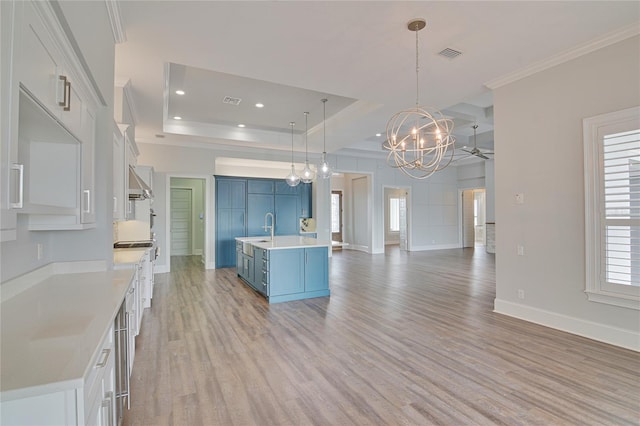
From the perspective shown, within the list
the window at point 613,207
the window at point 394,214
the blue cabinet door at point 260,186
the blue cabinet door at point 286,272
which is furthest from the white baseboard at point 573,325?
the window at point 394,214

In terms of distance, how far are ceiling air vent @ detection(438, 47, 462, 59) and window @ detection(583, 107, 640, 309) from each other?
155 centimetres

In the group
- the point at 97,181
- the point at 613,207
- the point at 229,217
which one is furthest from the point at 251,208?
the point at 613,207

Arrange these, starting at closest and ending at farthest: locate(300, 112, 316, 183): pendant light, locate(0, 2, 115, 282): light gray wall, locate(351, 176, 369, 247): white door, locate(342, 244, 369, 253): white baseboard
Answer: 1. locate(0, 2, 115, 282): light gray wall
2. locate(300, 112, 316, 183): pendant light
3. locate(342, 244, 369, 253): white baseboard
4. locate(351, 176, 369, 247): white door

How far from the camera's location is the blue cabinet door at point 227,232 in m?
7.96

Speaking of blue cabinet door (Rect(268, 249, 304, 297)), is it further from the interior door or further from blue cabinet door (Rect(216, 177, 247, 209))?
the interior door

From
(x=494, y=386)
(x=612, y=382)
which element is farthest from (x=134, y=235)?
(x=612, y=382)

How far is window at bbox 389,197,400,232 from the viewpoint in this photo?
43.0ft

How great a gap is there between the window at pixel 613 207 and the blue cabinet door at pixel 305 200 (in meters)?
6.53

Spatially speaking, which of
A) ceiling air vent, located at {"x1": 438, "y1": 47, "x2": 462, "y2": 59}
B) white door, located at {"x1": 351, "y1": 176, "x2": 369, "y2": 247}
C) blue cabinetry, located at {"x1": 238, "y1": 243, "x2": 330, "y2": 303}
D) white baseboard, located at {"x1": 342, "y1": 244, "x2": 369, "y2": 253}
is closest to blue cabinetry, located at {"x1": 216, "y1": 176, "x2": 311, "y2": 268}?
white door, located at {"x1": 351, "y1": 176, "x2": 369, "y2": 247}

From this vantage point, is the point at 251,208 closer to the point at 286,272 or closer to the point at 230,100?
the point at 230,100

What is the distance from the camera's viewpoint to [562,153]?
141 inches

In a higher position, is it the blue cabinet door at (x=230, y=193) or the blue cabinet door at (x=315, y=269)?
the blue cabinet door at (x=230, y=193)

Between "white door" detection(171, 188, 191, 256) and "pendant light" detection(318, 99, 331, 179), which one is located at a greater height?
"pendant light" detection(318, 99, 331, 179)

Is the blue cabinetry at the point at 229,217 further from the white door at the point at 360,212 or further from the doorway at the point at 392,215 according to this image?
the doorway at the point at 392,215
